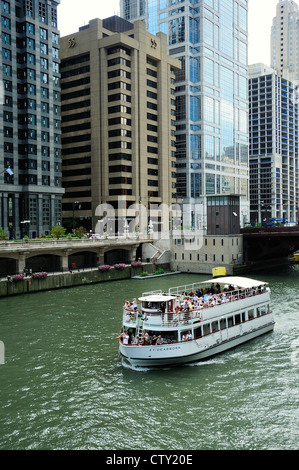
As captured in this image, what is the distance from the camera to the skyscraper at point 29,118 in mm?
103938

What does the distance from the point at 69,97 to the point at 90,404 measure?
12568 cm

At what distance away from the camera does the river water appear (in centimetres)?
2334

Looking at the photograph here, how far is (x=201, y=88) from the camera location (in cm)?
15488

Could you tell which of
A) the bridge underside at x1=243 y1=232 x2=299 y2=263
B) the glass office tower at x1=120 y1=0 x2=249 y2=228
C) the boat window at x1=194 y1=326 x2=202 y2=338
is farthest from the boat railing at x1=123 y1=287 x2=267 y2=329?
the glass office tower at x1=120 y1=0 x2=249 y2=228

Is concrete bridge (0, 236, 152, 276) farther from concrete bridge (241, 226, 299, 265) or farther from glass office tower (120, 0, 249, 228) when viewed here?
glass office tower (120, 0, 249, 228)

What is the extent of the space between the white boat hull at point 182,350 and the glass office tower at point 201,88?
113 metres

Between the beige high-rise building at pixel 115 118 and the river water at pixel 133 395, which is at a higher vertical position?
the beige high-rise building at pixel 115 118

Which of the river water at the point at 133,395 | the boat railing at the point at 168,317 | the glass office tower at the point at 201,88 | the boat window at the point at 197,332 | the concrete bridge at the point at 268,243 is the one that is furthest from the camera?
the glass office tower at the point at 201,88

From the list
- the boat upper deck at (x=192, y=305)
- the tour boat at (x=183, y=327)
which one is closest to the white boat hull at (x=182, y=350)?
the tour boat at (x=183, y=327)

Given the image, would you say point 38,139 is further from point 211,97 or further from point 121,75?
point 211,97

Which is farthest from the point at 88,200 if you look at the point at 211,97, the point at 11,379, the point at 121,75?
the point at 11,379

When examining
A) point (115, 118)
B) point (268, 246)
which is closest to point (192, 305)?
point (268, 246)

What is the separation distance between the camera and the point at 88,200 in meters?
134

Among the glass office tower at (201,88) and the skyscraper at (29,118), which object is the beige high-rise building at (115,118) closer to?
the glass office tower at (201,88)
